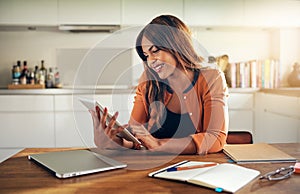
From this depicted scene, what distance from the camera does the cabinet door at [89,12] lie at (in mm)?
3180

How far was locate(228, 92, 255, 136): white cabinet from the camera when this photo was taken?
3.18 metres

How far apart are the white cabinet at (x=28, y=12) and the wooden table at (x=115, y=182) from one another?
7.87 ft

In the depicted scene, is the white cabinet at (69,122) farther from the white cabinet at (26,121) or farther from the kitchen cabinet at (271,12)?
the kitchen cabinet at (271,12)

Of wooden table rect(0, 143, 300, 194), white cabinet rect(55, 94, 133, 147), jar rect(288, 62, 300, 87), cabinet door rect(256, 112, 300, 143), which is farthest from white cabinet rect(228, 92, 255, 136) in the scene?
wooden table rect(0, 143, 300, 194)

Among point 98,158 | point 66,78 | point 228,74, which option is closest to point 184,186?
point 98,158

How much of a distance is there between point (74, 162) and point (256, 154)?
553mm

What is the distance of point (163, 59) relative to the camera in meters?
1.47

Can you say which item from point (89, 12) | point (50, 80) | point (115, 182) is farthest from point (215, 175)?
point (50, 80)

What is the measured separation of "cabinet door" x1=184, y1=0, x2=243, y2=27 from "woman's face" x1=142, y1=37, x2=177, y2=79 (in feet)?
6.12

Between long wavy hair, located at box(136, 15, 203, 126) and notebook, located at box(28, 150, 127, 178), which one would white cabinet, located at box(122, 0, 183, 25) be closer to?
long wavy hair, located at box(136, 15, 203, 126)

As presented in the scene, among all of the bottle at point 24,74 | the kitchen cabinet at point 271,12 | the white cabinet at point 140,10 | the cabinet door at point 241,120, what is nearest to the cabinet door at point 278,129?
the cabinet door at point 241,120

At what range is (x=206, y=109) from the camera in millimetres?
1359

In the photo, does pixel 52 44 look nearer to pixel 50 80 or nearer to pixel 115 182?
pixel 50 80

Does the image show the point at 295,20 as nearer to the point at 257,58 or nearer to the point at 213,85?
the point at 257,58
